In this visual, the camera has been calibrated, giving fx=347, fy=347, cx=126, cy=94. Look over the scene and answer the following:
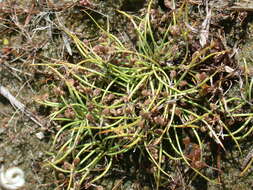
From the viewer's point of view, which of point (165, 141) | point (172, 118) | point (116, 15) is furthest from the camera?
point (116, 15)

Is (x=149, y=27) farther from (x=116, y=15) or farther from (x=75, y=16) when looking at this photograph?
(x=75, y=16)

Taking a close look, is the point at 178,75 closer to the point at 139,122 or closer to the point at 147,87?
the point at 147,87

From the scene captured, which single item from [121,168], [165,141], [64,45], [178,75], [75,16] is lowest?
[121,168]

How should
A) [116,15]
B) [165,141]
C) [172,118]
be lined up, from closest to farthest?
[172,118] → [165,141] → [116,15]

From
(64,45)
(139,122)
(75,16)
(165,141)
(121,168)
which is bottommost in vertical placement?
(121,168)

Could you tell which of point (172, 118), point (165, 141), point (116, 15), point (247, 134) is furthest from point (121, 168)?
point (116, 15)

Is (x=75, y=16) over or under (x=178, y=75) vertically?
over

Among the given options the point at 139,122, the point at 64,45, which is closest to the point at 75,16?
the point at 64,45

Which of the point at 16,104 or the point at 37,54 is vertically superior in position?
the point at 37,54

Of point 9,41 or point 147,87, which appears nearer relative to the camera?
point 147,87
